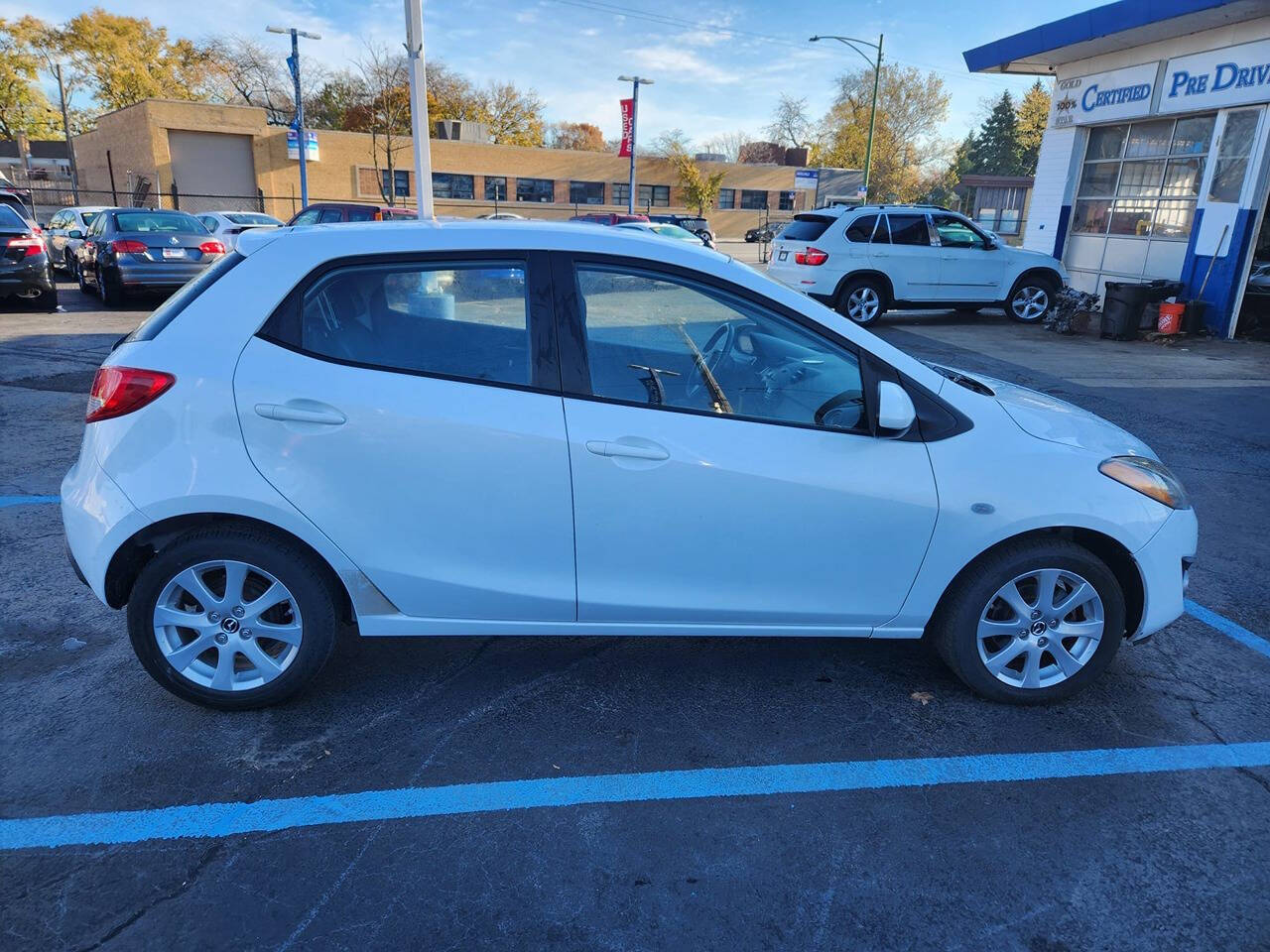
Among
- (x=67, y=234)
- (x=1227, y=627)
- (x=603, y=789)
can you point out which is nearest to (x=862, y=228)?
(x=1227, y=627)

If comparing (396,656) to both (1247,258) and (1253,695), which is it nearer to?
(1253,695)

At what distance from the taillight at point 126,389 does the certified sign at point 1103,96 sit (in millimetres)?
17227

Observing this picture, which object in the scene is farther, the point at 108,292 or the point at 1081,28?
the point at 1081,28

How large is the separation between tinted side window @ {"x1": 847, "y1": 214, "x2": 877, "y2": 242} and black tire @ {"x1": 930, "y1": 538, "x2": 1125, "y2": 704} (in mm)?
11507

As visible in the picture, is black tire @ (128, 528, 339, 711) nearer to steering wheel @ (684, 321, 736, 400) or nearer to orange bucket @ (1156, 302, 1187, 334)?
steering wheel @ (684, 321, 736, 400)

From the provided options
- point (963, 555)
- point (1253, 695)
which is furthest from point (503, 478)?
point (1253, 695)

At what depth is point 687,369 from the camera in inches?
123

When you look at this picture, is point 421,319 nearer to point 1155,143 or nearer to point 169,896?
point 169,896

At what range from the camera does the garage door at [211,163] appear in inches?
1619

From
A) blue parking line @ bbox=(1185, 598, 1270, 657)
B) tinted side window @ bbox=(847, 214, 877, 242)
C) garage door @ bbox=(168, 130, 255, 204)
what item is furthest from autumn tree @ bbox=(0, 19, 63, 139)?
blue parking line @ bbox=(1185, 598, 1270, 657)

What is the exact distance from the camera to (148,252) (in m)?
13.5

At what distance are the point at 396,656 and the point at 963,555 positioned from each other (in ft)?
7.65

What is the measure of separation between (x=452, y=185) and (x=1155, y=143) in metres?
39.6

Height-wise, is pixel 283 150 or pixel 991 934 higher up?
pixel 283 150
